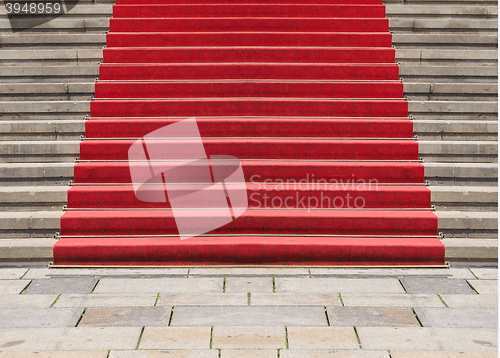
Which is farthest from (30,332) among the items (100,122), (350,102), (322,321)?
(350,102)

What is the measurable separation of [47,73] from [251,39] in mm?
2856

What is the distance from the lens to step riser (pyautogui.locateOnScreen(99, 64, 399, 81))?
7395 mm

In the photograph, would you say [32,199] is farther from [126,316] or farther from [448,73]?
[448,73]

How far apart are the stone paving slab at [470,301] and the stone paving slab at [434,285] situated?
0.40 ft

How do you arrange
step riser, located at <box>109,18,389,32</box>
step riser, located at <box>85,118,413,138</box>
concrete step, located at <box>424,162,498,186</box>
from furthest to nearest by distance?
1. step riser, located at <box>109,18,389,32</box>
2. step riser, located at <box>85,118,413,138</box>
3. concrete step, located at <box>424,162,498,186</box>

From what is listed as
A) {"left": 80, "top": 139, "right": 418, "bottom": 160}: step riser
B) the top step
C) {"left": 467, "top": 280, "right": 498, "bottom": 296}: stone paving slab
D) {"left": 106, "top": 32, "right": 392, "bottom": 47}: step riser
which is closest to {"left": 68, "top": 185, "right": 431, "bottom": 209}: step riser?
{"left": 80, "top": 139, "right": 418, "bottom": 160}: step riser

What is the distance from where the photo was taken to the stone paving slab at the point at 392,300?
184 inches

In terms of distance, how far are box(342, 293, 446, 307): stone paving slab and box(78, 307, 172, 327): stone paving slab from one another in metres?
1.54

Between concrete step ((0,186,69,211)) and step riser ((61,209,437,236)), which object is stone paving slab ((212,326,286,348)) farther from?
concrete step ((0,186,69,211))

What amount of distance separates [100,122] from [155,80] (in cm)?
106

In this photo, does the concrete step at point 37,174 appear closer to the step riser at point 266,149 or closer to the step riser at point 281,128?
the step riser at point 266,149

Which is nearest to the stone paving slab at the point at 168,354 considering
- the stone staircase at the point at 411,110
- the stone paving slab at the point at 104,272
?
the stone paving slab at the point at 104,272

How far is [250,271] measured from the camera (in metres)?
5.48

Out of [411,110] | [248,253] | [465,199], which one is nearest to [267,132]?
[248,253]
